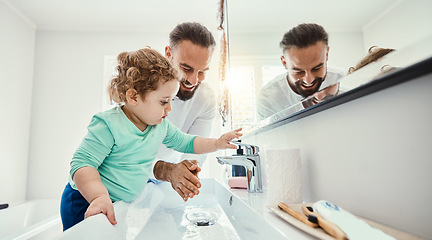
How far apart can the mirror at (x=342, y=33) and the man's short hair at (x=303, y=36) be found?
0.04 feet

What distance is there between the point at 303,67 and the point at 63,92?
3053mm

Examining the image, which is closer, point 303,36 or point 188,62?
point 303,36

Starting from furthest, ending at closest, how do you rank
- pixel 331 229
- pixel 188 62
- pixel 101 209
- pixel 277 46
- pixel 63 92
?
1. pixel 63 92
2. pixel 188 62
3. pixel 277 46
4. pixel 101 209
5. pixel 331 229

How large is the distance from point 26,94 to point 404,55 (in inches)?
136

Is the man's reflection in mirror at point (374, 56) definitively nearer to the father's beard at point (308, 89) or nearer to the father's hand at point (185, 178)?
the father's beard at point (308, 89)

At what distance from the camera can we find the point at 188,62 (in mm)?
1947

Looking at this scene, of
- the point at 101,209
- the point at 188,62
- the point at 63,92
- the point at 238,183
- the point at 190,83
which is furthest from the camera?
the point at 63,92

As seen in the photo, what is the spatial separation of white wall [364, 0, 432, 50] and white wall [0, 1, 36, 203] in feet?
10.3

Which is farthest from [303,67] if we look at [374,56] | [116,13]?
[116,13]

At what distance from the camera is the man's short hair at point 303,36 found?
21.4 inches

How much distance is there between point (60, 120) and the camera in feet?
9.52

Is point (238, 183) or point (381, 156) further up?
point (381, 156)

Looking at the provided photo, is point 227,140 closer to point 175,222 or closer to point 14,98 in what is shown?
point 175,222

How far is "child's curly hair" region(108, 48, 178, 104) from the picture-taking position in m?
1.00
